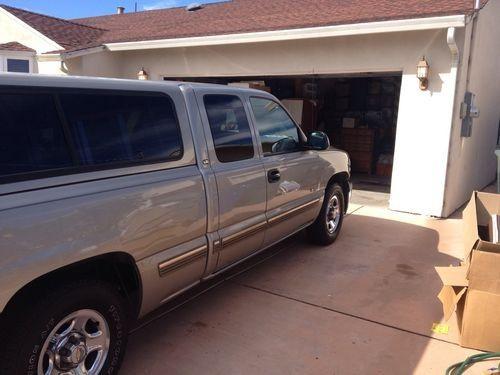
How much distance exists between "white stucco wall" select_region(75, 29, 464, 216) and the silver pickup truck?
14.2 feet

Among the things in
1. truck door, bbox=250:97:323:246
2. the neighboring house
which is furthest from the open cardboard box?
the neighboring house

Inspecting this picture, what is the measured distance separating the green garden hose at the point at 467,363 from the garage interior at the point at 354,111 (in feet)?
25.9

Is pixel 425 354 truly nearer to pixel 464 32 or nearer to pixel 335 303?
pixel 335 303

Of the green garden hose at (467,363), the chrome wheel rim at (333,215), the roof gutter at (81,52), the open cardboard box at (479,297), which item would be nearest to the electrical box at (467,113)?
the chrome wheel rim at (333,215)

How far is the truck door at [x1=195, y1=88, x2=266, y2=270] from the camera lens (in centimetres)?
346

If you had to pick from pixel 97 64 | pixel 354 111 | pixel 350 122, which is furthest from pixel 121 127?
pixel 354 111

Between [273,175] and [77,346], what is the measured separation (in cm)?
224

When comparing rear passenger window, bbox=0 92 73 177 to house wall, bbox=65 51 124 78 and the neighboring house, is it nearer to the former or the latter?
the neighboring house

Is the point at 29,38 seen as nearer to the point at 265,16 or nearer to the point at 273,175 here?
the point at 265,16

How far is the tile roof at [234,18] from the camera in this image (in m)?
7.31

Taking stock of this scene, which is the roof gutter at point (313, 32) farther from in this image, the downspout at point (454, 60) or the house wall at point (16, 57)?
the house wall at point (16, 57)

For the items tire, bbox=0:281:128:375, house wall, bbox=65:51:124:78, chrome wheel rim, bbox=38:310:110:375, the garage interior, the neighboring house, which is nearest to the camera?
tire, bbox=0:281:128:375

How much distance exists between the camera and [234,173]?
11.7 ft

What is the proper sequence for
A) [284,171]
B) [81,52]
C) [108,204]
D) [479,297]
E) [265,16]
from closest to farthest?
[108,204] → [479,297] → [284,171] → [265,16] → [81,52]
